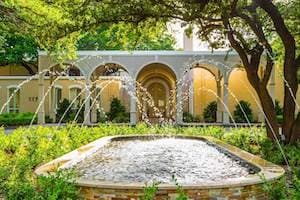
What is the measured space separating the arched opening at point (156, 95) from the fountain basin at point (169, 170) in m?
17.2

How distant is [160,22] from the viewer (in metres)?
13.1

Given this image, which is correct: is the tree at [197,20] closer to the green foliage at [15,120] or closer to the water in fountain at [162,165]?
the water in fountain at [162,165]

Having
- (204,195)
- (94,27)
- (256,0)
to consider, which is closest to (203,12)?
(256,0)

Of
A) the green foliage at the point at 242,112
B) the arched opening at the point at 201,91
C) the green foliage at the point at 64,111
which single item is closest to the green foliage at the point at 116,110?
the green foliage at the point at 64,111

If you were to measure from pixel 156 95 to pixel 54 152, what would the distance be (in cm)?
2212

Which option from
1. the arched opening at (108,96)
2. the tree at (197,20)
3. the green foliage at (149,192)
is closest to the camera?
the green foliage at (149,192)

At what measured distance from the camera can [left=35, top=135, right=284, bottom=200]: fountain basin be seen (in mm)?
5195

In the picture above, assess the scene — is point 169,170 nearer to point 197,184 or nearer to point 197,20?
point 197,184

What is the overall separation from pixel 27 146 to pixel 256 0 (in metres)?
6.30

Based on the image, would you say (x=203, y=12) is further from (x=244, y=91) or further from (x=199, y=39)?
(x=244, y=91)

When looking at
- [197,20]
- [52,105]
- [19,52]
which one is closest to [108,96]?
[52,105]

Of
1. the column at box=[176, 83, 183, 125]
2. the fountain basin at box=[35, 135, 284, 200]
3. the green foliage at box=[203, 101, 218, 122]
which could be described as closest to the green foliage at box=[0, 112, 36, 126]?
the column at box=[176, 83, 183, 125]

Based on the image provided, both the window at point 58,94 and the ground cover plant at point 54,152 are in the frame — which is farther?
the window at point 58,94

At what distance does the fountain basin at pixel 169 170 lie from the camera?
520 centimetres
